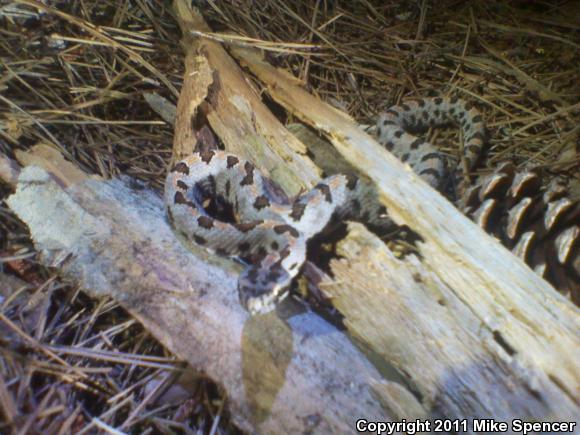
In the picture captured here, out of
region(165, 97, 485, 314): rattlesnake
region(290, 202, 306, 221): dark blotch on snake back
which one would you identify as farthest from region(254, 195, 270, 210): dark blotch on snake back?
region(290, 202, 306, 221): dark blotch on snake back

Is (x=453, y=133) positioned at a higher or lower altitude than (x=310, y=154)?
lower

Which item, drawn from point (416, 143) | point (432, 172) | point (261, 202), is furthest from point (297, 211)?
point (416, 143)

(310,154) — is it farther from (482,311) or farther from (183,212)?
(482,311)

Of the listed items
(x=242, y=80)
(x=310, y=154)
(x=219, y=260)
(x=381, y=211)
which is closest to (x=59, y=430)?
(x=219, y=260)

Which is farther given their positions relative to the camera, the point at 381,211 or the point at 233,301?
the point at 381,211

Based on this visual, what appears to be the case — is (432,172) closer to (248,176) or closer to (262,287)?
(248,176)
